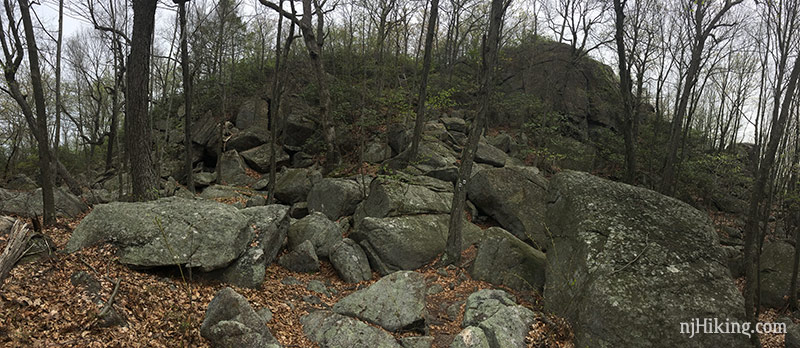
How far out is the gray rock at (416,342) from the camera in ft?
18.5

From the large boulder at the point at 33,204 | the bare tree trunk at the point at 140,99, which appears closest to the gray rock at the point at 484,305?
the bare tree trunk at the point at 140,99

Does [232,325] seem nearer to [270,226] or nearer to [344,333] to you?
[344,333]

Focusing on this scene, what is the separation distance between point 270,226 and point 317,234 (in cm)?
145

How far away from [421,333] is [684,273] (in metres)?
4.26

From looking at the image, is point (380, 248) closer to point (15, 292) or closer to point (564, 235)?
point (564, 235)

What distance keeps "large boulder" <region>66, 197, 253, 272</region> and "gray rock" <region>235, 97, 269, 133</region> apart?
50.4 feet

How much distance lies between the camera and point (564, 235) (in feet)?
23.7

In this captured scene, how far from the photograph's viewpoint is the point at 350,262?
8609mm

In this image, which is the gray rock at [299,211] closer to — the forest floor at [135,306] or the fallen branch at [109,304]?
the forest floor at [135,306]

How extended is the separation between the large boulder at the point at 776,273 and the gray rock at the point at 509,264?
6.67 m

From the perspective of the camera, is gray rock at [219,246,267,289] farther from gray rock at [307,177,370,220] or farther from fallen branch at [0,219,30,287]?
gray rock at [307,177,370,220]

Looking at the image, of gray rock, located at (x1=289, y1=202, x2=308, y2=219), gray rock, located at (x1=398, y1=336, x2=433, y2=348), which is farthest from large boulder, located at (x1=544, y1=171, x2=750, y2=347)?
gray rock, located at (x1=289, y1=202, x2=308, y2=219)

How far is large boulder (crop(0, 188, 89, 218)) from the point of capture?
944 cm

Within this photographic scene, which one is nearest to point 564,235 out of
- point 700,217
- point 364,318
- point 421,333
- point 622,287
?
point 622,287
